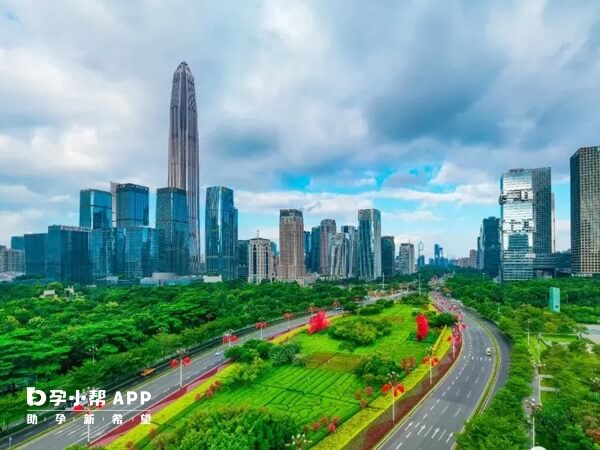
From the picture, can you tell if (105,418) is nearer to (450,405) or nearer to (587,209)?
(450,405)

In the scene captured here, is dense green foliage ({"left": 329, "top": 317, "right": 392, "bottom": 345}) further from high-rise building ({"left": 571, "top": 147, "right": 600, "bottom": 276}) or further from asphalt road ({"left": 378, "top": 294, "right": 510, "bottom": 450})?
high-rise building ({"left": 571, "top": 147, "right": 600, "bottom": 276})

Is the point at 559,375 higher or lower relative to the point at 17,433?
higher

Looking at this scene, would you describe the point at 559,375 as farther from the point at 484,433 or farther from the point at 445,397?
the point at 484,433

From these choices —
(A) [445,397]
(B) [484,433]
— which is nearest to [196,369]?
(A) [445,397]

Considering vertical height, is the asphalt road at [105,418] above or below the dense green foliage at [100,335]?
below

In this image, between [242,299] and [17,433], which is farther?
[242,299]

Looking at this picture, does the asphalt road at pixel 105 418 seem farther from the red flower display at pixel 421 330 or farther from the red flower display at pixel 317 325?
the red flower display at pixel 421 330

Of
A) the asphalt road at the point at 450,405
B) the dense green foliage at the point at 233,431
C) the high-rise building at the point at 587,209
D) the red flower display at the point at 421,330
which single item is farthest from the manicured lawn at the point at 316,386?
the high-rise building at the point at 587,209
